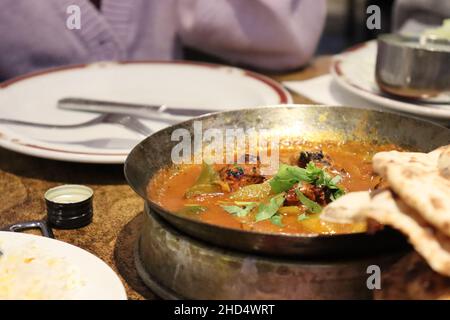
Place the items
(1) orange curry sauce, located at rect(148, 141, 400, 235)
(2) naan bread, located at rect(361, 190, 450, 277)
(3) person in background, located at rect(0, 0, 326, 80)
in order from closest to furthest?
1. (2) naan bread, located at rect(361, 190, 450, 277)
2. (1) orange curry sauce, located at rect(148, 141, 400, 235)
3. (3) person in background, located at rect(0, 0, 326, 80)

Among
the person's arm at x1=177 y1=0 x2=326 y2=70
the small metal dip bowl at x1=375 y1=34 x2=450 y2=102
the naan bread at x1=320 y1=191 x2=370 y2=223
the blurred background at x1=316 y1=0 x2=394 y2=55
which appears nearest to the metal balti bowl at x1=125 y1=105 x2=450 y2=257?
the naan bread at x1=320 y1=191 x2=370 y2=223

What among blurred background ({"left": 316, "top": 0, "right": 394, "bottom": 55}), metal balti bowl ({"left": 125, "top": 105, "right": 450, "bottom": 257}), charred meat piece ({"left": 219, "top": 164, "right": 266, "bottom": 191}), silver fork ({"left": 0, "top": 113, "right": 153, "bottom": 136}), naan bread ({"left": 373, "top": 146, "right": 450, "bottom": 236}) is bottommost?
blurred background ({"left": 316, "top": 0, "right": 394, "bottom": 55})

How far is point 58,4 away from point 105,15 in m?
0.30

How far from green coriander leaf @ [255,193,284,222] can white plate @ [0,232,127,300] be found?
15.6 inches

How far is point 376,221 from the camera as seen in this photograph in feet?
3.89

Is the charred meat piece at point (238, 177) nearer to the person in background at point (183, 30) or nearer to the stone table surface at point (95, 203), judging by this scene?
the stone table surface at point (95, 203)

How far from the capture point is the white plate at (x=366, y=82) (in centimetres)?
248

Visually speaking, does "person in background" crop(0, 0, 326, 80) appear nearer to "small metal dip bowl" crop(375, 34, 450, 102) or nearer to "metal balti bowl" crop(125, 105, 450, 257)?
"small metal dip bowl" crop(375, 34, 450, 102)

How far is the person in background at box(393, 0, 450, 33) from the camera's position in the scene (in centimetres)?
373

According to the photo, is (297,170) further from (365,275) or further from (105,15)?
(105,15)

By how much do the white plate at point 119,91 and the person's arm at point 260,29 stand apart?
43cm

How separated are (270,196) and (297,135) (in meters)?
0.51

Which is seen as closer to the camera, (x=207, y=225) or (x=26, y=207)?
(x=207, y=225)
